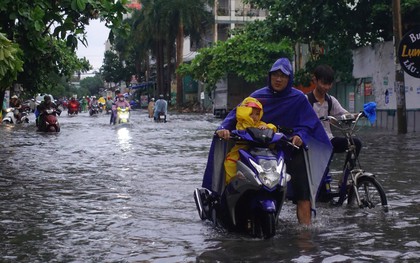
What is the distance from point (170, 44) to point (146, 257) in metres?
65.7

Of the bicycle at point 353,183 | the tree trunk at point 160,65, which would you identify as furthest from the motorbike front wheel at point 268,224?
the tree trunk at point 160,65

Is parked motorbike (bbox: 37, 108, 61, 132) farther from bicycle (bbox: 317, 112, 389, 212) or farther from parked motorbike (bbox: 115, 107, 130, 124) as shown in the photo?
bicycle (bbox: 317, 112, 389, 212)

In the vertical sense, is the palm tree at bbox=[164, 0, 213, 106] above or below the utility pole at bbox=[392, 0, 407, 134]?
above

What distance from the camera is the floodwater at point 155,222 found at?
20.7ft

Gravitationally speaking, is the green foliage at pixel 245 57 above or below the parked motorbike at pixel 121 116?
above

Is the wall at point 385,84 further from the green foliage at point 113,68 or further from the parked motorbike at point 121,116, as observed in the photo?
the green foliage at point 113,68

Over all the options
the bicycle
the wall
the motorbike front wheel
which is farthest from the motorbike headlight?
the wall

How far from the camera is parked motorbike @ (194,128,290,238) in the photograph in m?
6.54

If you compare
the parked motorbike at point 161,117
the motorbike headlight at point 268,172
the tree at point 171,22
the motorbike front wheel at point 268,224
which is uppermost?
the tree at point 171,22

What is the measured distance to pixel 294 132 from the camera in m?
7.20

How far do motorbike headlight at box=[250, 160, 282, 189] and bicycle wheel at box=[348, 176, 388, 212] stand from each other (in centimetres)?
195

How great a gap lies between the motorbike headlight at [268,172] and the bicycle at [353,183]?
1685 millimetres

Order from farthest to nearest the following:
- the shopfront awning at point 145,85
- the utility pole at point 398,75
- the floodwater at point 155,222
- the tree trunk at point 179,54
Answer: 1. the shopfront awning at point 145,85
2. the tree trunk at point 179,54
3. the utility pole at point 398,75
4. the floodwater at point 155,222

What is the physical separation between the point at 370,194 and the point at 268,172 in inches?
86.1
